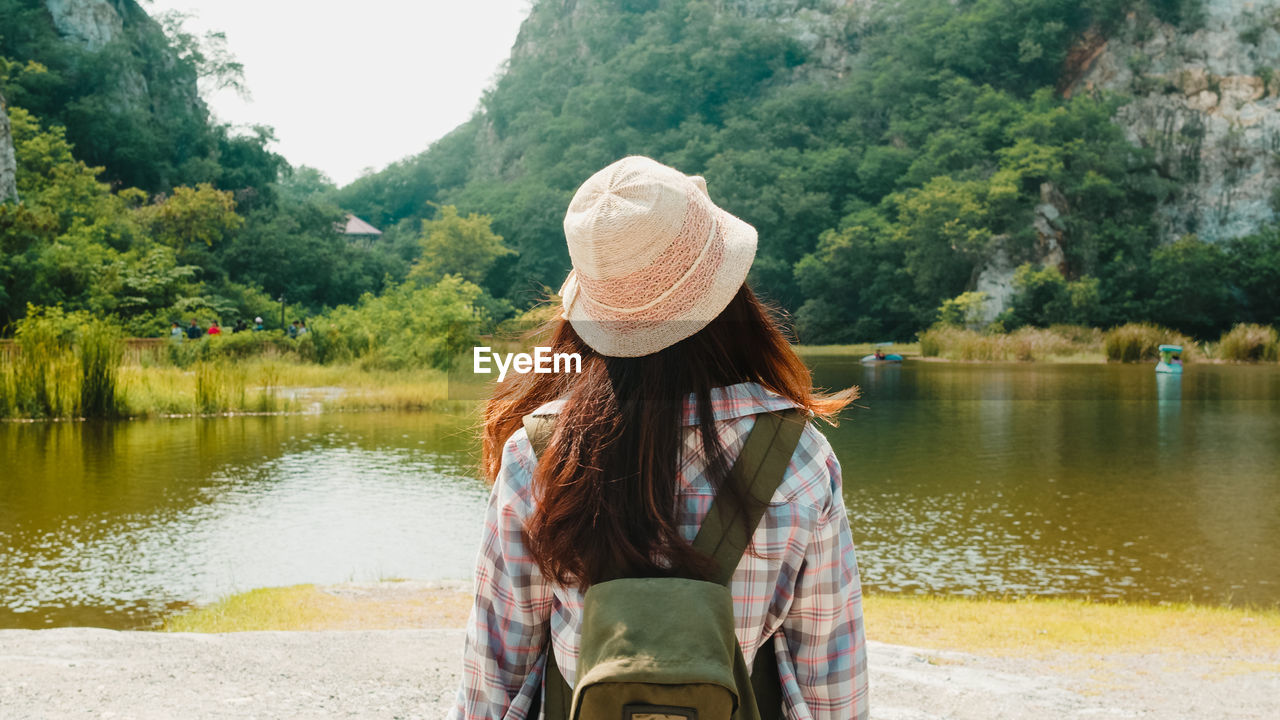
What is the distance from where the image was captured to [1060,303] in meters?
36.4

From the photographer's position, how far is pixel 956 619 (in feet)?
17.2

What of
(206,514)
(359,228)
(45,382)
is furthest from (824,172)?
(206,514)

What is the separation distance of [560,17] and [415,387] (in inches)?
2546

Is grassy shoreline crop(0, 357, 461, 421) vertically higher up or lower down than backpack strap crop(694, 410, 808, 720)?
lower down

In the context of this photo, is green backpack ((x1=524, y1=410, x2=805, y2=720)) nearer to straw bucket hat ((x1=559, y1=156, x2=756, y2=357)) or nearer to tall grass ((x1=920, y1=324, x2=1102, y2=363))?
straw bucket hat ((x1=559, y1=156, x2=756, y2=357))

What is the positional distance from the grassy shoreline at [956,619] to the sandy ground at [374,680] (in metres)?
0.39

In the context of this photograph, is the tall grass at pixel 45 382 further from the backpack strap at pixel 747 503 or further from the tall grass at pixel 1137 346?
the tall grass at pixel 1137 346

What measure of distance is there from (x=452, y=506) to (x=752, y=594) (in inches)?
326

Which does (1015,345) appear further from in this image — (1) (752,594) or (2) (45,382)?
(1) (752,594)

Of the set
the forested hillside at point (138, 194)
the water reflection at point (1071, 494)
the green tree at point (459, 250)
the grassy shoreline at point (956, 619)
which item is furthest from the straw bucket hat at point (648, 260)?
the green tree at point (459, 250)

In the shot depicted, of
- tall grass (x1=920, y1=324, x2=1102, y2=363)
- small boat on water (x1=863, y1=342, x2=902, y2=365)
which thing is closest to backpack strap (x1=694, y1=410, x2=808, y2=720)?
small boat on water (x1=863, y1=342, x2=902, y2=365)

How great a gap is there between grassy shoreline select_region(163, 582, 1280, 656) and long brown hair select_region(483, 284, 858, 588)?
Result: 3.72 m

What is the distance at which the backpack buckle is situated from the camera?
930mm

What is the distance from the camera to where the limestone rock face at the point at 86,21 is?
34.3 meters
